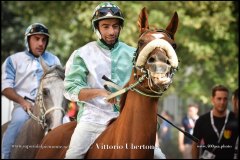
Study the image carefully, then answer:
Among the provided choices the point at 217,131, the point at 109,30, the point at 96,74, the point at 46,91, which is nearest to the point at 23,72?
the point at 46,91

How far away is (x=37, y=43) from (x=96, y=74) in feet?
13.1

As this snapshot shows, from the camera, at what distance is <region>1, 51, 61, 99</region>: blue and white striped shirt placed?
35.8 ft

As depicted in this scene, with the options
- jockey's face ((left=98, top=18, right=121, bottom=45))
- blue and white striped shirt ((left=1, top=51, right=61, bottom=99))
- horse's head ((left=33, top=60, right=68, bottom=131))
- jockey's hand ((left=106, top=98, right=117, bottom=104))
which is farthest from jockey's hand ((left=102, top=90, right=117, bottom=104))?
blue and white striped shirt ((left=1, top=51, right=61, bottom=99))

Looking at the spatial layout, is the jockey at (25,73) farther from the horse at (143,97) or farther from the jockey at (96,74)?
the horse at (143,97)

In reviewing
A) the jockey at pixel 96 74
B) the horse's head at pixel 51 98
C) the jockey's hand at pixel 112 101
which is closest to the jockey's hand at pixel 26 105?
the horse's head at pixel 51 98

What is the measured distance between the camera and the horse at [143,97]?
20.5 ft

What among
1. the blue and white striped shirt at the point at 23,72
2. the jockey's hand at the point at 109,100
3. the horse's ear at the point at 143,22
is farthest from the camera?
the blue and white striped shirt at the point at 23,72

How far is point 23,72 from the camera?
11.0 m

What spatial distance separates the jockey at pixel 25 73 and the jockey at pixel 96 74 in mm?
3519

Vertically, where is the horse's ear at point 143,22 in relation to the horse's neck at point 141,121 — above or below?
above

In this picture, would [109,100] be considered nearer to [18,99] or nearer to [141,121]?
[141,121]

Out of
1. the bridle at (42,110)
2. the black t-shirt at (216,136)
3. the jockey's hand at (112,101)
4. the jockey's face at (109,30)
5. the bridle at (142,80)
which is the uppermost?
the jockey's face at (109,30)

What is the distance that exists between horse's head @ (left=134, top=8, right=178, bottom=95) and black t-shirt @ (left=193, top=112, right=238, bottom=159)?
4052mm

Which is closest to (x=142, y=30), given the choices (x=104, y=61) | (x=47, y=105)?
(x=104, y=61)
